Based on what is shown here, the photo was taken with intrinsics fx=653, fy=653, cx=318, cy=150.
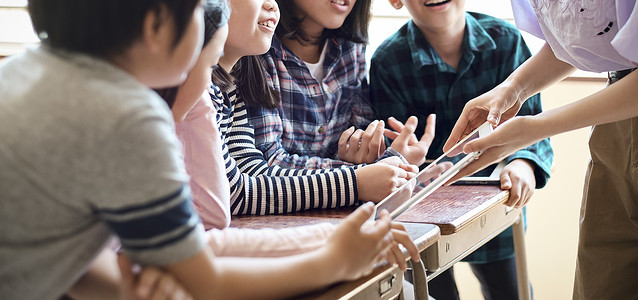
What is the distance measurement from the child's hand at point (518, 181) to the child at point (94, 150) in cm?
92

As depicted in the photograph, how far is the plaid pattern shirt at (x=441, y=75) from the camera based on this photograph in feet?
5.43

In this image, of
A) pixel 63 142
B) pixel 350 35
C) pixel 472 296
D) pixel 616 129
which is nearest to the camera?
pixel 63 142

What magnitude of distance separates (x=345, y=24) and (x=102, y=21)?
120 cm

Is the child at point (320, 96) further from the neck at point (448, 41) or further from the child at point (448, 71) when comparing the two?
the neck at point (448, 41)

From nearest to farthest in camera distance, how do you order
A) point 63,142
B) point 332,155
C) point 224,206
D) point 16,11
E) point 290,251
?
point 63,142 → point 290,251 → point 224,206 → point 332,155 → point 16,11

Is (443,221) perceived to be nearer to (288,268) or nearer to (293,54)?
(288,268)

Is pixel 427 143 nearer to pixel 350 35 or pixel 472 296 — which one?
pixel 350 35

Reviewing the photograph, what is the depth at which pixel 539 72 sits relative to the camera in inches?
52.4

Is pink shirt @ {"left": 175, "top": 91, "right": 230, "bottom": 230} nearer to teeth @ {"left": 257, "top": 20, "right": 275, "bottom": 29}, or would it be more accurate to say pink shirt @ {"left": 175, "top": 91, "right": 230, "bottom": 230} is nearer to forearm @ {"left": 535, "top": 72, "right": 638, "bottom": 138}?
teeth @ {"left": 257, "top": 20, "right": 275, "bottom": 29}

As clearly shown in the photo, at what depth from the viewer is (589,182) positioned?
4.26 ft

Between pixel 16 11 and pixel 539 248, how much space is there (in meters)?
2.16

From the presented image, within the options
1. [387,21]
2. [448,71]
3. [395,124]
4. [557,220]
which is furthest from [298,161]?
[557,220]

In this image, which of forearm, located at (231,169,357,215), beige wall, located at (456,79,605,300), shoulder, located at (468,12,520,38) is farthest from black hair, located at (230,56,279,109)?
beige wall, located at (456,79,605,300)

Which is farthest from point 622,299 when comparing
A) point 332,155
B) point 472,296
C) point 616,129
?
point 472,296
